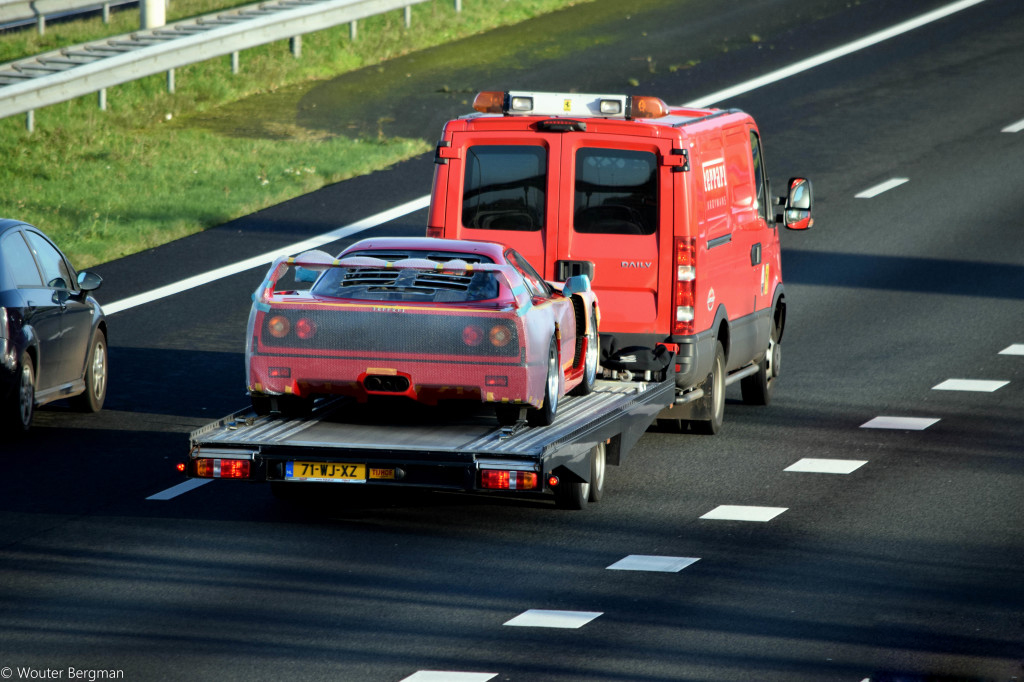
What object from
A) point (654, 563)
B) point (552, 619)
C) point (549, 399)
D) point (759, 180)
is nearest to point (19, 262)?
point (549, 399)

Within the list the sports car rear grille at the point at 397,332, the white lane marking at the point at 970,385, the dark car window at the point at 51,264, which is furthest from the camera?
the white lane marking at the point at 970,385

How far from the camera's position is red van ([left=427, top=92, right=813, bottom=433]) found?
13883 millimetres

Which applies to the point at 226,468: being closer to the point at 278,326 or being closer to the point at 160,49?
the point at 278,326

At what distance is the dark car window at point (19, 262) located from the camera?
14557mm

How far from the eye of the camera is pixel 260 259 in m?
21.4

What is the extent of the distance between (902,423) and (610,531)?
14.7 feet

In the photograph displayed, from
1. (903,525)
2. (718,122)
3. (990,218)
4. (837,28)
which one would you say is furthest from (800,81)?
(903,525)

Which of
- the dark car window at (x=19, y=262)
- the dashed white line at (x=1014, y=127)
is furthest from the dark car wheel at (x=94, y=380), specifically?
the dashed white line at (x=1014, y=127)

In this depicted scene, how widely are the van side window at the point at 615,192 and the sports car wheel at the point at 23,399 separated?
4355mm

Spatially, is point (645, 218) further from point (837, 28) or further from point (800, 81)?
point (837, 28)

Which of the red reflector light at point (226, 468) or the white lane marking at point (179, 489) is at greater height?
the red reflector light at point (226, 468)

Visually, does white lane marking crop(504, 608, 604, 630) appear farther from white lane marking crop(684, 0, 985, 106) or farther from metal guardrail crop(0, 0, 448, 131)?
white lane marking crop(684, 0, 985, 106)

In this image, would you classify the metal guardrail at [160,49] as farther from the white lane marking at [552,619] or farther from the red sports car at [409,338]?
the white lane marking at [552,619]

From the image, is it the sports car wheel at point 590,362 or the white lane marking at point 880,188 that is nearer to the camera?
the sports car wheel at point 590,362
